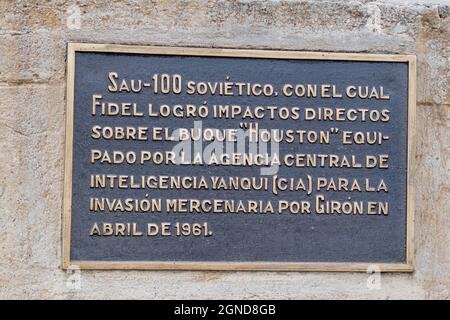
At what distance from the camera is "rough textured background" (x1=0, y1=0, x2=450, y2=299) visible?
593 centimetres

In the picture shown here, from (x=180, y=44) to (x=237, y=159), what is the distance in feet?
2.45

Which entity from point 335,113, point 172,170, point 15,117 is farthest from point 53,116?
point 335,113

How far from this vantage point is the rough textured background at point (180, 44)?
233 inches

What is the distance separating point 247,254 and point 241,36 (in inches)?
49.9

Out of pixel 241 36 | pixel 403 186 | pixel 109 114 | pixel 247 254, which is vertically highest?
pixel 241 36

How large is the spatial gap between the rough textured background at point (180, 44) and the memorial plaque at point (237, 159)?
0.08 meters

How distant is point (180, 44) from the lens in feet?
20.0

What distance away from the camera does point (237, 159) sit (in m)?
6.05

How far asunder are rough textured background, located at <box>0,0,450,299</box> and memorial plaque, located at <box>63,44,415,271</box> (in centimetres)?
8

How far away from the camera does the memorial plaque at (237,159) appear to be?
235 inches

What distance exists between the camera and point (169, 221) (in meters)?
5.98

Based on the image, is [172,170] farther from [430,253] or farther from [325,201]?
[430,253]

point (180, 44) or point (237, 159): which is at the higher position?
point (180, 44)

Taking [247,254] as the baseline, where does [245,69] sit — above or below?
above
